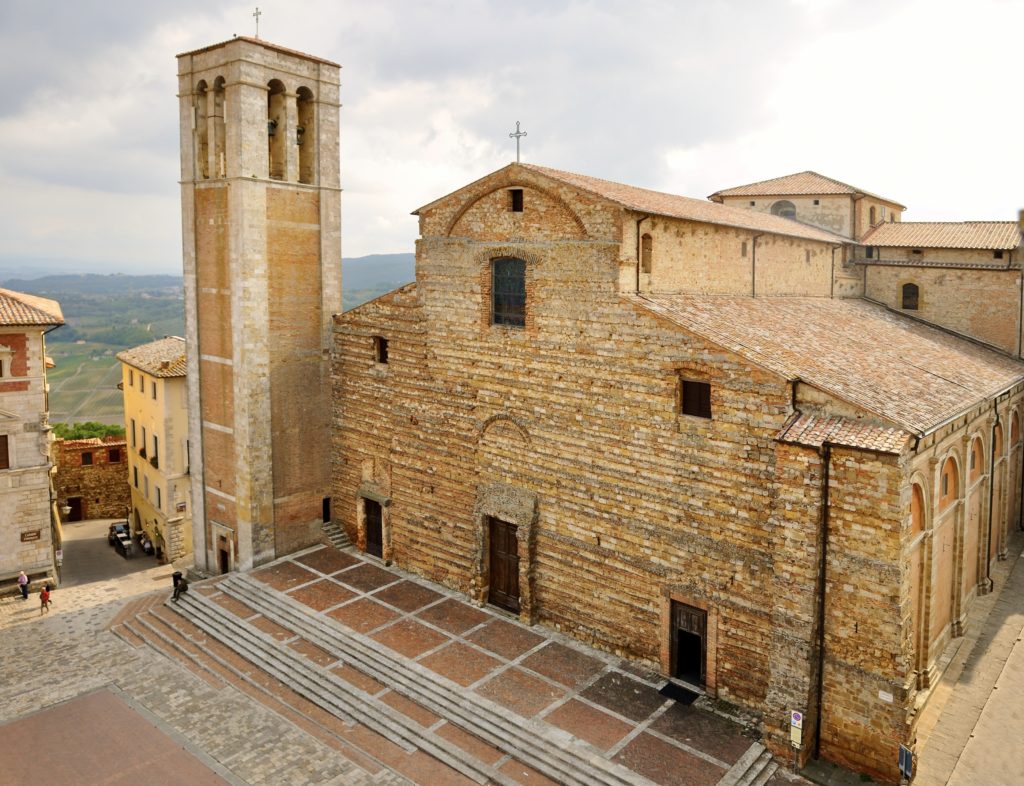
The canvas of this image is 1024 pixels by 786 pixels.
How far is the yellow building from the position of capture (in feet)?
88.4

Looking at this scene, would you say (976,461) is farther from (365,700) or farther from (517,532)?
(365,700)

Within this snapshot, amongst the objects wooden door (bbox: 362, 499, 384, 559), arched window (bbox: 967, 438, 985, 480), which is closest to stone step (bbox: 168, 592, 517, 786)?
wooden door (bbox: 362, 499, 384, 559)

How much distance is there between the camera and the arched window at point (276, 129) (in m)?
20.1

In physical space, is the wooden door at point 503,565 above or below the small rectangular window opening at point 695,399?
below

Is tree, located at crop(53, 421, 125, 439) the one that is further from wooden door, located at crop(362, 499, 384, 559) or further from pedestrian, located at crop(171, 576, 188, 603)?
wooden door, located at crop(362, 499, 384, 559)

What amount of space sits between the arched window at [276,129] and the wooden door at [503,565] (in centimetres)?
1106

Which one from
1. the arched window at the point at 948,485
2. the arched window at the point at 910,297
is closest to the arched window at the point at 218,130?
the arched window at the point at 948,485

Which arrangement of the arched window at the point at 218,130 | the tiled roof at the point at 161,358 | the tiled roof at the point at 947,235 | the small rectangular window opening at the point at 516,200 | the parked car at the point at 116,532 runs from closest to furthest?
1. the small rectangular window opening at the point at 516,200
2. the arched window at the point at 218,130
3. the tiled roof at the point at 947,235
4. the tiled roof at the point at 161,358
5. the parked car at the point at 116,532

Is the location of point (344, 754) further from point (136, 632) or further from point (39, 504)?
point (39, 504)

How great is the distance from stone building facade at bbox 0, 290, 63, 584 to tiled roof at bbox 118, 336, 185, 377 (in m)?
4.88

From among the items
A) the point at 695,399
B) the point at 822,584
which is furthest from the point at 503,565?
the point at 822,584

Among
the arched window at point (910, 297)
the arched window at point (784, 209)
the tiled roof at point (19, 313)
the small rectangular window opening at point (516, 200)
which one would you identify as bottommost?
the tiled roof at point (19, 313)

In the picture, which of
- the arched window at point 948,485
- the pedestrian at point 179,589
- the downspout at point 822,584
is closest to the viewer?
the downspout at point 822,584

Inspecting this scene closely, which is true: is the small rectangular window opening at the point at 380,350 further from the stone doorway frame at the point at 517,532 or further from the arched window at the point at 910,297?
the arched window at the point at 910,297
